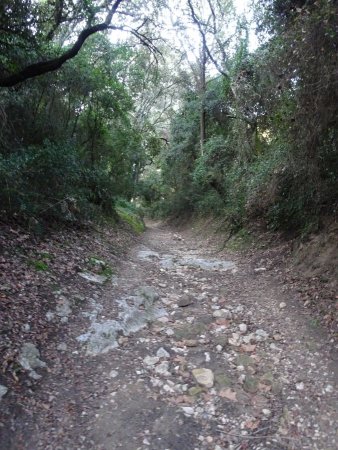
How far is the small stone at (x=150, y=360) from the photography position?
4.14 m

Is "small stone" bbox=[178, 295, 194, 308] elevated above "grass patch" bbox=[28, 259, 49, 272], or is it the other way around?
"grass patch" bbox=[28, 259, 49, 272]

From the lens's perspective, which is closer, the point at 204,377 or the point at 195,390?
the point at 195,390

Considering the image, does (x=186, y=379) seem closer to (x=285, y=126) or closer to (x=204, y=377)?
(x=204, y=377)

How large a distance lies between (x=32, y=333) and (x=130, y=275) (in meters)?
3.10

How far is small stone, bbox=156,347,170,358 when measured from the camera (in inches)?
170

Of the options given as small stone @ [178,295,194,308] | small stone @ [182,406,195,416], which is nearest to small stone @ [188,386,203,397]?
small stone @ [182,406,195,416]

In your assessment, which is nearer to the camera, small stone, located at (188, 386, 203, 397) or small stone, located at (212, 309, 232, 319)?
small stone, located at (188, 386, 203, 397)

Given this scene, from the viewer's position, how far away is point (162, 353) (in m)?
4.36

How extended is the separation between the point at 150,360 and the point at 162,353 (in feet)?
0.67

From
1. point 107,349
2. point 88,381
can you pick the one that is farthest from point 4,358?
point 107,349

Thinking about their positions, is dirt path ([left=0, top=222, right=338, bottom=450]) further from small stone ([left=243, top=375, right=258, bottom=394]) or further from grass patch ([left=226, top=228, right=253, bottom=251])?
grass patch ([left=226, top=228, right=253, bottom=251])

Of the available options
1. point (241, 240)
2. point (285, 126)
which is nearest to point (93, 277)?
point (285, 126)

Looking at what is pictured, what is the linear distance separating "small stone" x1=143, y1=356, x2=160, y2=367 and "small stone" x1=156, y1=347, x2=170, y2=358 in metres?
0.06

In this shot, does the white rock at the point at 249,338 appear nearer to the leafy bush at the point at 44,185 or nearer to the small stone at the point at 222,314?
the small stone at the point at 222,314
